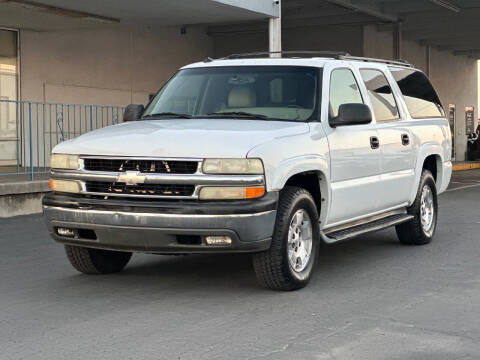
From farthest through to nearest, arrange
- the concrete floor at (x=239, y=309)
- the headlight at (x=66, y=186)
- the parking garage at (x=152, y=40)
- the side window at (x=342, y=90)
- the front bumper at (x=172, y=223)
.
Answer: the parking garage at (x=152, y=40) < the side window at (x=342, y=90) < the headlight at (x=66, y=186) < the front bumper at (x=172, y=223) < the concrete floor at (x=239, y=309)

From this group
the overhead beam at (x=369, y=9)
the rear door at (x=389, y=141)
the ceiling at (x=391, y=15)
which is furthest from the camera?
the ceiling at (x=391, y=15)

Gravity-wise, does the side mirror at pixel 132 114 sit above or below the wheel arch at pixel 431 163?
above

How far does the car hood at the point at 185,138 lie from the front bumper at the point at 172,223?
1.23ft

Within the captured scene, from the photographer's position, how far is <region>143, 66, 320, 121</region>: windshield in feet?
23.3

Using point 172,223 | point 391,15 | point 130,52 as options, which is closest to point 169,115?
point 172,223

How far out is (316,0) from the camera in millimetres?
22141

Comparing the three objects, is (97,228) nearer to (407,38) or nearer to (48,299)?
(48,299)

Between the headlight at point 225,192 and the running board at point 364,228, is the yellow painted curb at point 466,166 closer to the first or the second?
the running board at point 364,228

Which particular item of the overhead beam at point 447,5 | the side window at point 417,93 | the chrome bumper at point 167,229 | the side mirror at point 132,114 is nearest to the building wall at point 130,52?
the overhead beam at point 447,5

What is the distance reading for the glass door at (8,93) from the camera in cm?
1702

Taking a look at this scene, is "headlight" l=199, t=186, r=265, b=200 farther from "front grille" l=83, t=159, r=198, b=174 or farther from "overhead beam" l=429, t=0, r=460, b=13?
"overhead beam" l=429, t=0, r=460, b=13

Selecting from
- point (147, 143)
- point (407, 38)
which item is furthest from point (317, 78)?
point (407, 38)

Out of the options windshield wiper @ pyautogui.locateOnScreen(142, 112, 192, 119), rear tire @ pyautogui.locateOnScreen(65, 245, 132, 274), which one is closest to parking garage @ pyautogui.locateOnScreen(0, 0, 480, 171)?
windshield wiper @ pyautogui.locateOnScreen(142, 112, 192, 119)

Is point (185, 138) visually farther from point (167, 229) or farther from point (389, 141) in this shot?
point (389, 141)
